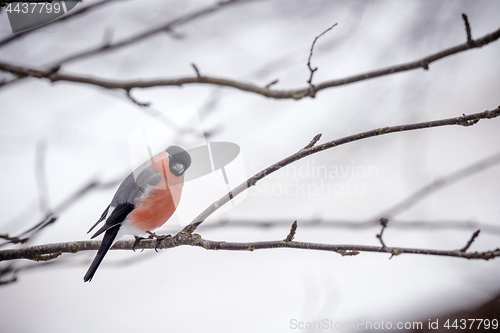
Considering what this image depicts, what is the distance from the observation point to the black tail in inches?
34.1

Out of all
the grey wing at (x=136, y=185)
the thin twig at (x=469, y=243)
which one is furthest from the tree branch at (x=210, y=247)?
the grey wing at (x=136, y=185)

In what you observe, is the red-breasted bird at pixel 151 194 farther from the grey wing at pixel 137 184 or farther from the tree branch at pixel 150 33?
the tree branch at pixel 150 33

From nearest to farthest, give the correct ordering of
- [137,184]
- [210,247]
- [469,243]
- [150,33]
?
[469,243]
[210,247]
[150,33]
[137,184]

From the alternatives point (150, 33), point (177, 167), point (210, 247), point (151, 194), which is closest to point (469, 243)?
point (210, 247)

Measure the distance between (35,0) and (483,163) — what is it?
192cm

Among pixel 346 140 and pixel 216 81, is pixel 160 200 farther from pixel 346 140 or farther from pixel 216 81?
pixel 346 140

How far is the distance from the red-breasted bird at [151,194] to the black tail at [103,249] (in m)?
0.06

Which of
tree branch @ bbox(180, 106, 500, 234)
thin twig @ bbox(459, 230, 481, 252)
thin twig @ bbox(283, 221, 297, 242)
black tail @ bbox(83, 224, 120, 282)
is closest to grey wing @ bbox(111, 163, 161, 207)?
black tail @ bbox(83, 224, 120, 282)

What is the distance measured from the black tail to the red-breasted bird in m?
0.06

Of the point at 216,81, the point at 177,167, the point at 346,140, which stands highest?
the point at 216,81

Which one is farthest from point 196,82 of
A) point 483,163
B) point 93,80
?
point 483,163

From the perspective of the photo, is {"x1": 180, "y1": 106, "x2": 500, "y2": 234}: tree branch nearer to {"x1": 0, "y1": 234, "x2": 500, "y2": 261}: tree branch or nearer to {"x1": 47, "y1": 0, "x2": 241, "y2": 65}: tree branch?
{"x1": 0, "y1": 234, "x2": 500, "y2": 261}: tree branch

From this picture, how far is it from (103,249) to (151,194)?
0.27 metres

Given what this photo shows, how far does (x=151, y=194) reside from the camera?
1.14 meters
